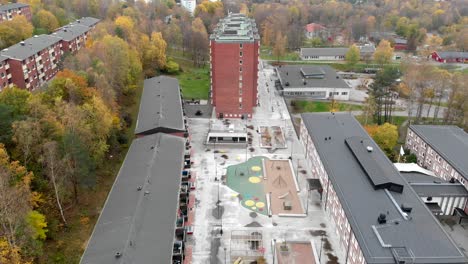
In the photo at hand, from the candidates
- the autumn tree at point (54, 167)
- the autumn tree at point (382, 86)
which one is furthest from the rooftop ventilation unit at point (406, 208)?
the autumn tree at point (382, 86)

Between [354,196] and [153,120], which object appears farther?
[153,120]

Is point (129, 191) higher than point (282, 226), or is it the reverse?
point (129, 191)

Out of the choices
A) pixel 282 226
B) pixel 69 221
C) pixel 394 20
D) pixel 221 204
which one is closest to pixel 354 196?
pixel 282 226

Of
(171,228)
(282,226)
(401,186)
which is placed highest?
(401,186)

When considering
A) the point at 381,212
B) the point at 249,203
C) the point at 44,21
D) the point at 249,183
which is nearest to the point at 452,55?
the point at 249,183

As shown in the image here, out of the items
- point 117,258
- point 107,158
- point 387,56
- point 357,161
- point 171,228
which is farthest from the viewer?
point 387,56

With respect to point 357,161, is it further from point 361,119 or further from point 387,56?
point 387,56

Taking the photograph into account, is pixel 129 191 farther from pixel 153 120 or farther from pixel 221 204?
pixel 153 120

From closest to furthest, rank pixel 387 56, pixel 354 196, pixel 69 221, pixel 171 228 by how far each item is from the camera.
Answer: pixel 171 228 < pixel 354 196 < pixel 69 221 < pixel 387 56
